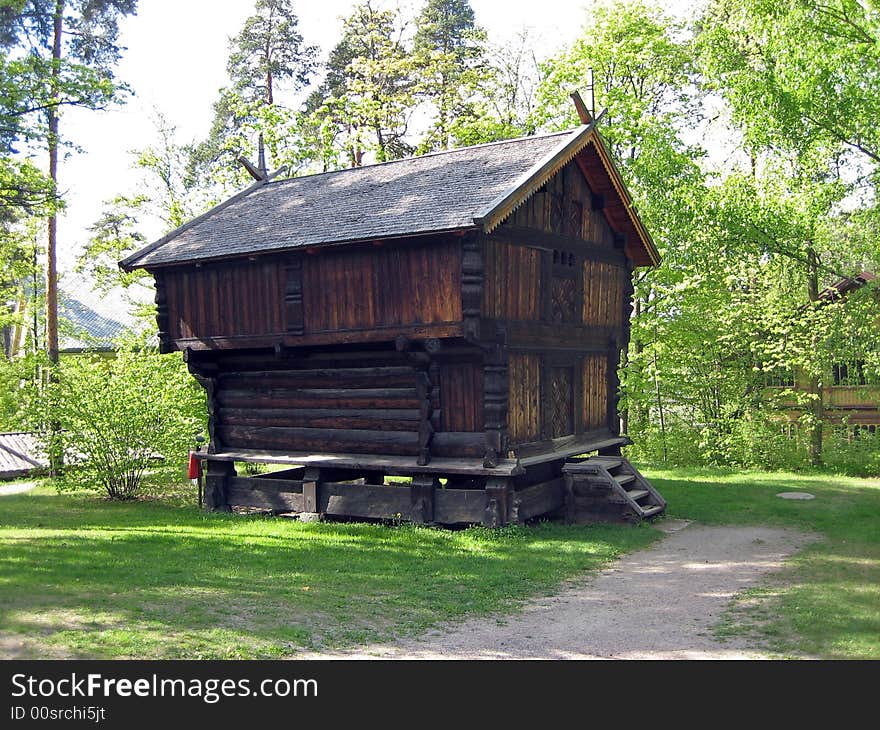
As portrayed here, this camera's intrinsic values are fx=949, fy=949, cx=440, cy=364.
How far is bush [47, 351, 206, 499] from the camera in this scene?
2106 cm

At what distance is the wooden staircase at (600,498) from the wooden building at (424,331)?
37 mm

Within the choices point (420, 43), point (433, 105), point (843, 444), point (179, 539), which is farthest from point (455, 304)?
point (420, 43)

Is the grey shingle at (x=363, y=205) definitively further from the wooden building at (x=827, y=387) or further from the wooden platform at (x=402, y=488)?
the wooden building at (x=827, y=387)

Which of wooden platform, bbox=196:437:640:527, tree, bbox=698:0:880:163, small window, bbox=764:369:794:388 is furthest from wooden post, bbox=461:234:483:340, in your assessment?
small window, bbox=764:369:794:388

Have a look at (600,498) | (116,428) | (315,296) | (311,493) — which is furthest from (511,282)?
(116,428)

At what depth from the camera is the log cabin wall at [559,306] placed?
1662 cm

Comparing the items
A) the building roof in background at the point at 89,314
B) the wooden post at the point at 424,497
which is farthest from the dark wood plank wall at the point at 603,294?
the building roof in background at the point at 89,314

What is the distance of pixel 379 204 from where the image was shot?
17562 mm

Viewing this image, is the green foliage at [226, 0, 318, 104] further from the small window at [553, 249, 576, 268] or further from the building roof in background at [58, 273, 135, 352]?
the small window at [553, 249, 576, 268]

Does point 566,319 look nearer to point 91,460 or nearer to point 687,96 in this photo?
point 91,460

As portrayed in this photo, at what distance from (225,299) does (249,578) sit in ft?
25.7

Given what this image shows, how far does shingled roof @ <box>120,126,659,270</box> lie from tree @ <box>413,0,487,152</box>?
45.9 feet

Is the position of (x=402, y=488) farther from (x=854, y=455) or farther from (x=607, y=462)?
(x=854, y=455)

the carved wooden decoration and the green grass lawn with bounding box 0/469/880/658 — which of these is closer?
the green grass lawn with bounding box 0/469/880/658
